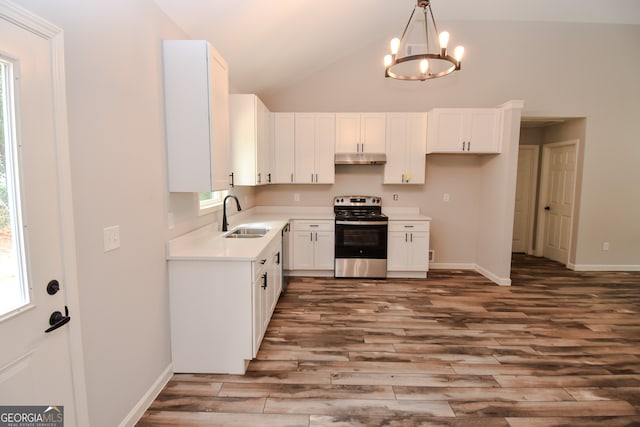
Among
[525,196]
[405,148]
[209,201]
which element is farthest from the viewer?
[525,196]

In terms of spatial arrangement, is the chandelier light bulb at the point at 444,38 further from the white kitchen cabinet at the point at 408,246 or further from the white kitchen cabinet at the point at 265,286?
the white kitchen cabinet at the point at 408,246

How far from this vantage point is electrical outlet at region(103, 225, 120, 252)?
1.59 metres

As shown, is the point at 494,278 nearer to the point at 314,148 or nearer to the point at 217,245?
the point at 314,148

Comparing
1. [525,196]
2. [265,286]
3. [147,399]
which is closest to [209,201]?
[265,286]

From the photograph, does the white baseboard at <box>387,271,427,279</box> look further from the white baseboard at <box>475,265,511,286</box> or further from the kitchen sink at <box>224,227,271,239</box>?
the kitchen sink at <box>224,227,271,239</box>

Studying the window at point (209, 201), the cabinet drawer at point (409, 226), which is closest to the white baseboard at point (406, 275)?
the cabinet drawer at point (409, 226)

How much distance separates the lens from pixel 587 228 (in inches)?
193

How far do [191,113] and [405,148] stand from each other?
10.7 feet

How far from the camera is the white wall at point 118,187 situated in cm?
142

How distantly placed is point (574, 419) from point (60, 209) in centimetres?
300

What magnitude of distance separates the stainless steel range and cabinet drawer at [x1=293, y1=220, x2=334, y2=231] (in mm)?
135

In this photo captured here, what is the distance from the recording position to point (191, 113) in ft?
7.16

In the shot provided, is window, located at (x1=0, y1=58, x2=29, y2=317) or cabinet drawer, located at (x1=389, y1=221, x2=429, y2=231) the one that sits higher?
window, located at (x1=0, y1=58, x2=29, y2=317)

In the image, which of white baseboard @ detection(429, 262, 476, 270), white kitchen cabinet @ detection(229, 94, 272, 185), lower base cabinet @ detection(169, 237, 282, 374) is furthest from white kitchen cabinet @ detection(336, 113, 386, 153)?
lower base cabinet @ detection(169, 237, 282, 374)
